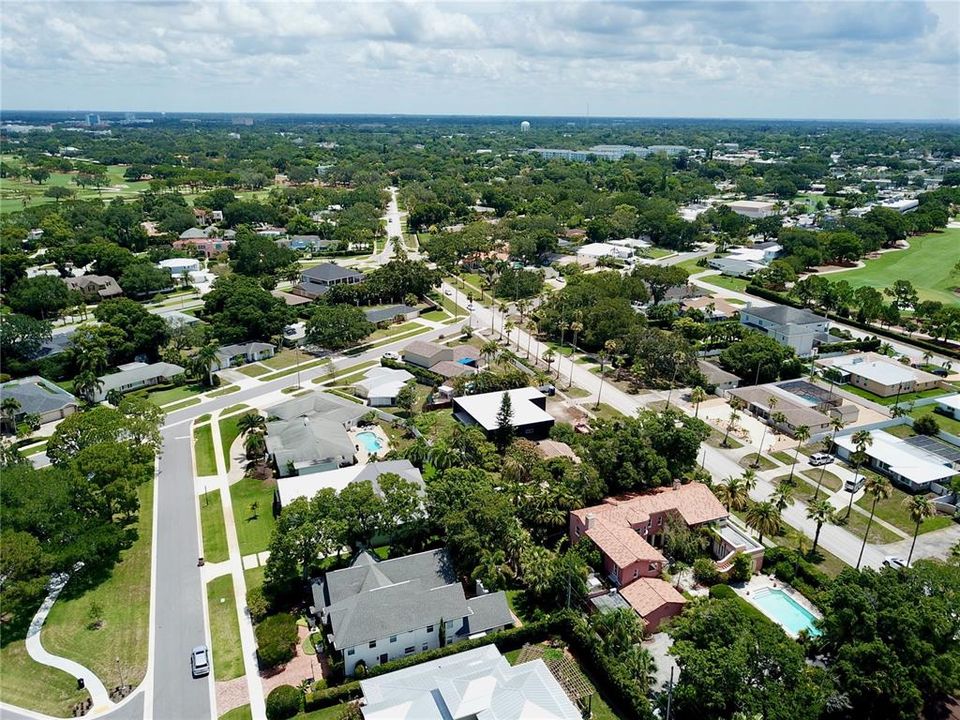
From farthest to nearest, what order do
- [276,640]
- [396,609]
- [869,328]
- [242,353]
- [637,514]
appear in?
[869,328] < [242,353] < [637,514] < [396,609] < [276,640]

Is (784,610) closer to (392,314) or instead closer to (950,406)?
(950,406)

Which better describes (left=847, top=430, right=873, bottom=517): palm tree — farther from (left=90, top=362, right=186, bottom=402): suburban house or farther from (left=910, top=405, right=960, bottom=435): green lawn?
(left=90, top=362, right=186, bottom=402): suburban house

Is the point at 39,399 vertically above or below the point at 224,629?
above

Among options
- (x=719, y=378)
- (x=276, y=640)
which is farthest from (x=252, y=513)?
(x=719, y=378)

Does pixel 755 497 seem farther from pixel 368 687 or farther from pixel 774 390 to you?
pixel 368 687

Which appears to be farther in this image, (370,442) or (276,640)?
(370,442)

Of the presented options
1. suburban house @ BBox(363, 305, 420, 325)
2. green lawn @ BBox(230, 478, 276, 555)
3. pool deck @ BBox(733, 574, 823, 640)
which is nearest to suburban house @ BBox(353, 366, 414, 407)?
green lawn @ BBox(230, 478, 276, 555)
